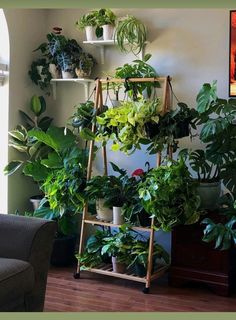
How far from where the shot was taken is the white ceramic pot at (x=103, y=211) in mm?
3199

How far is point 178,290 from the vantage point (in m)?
3.04

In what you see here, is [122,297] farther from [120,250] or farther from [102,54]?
[102,54]

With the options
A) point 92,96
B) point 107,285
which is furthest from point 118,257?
point 92,96

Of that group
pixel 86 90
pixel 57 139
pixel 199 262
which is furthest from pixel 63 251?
pixel 86 90

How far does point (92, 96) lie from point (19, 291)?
2.04m

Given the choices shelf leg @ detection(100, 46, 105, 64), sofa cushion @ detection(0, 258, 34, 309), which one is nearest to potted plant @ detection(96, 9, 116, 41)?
shelf leg @ detection(100, 46, 105, 64)

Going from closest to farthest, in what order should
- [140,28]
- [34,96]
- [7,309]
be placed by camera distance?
1. [7,309]
2. [140,28]
3. [34,96]

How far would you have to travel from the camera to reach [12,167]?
351cm

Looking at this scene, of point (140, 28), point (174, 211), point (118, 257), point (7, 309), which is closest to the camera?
point (7, 309)

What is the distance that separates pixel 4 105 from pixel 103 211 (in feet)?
4.03

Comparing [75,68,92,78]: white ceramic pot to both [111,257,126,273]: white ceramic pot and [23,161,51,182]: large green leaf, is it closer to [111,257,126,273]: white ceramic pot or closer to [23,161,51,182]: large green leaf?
[23,161,51,182]: large green leaf

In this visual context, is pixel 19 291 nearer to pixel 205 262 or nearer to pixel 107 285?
pixel 107 285

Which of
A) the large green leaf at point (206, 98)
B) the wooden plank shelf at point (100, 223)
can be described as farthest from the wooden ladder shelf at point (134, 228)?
the large green leaf at point (206, 98)

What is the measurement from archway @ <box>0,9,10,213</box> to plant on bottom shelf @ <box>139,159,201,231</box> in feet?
4.25
